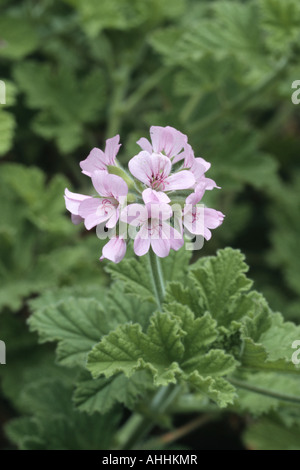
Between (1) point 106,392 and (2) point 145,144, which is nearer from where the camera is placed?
(2) point 145,144

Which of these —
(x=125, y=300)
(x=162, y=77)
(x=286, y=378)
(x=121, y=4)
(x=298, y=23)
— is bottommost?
(x=286, y=378)

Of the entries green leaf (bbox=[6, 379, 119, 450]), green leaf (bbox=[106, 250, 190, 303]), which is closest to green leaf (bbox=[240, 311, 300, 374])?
green leaf (bbox=[106, 250, 190, 303])

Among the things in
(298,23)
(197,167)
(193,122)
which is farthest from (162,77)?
(197,167)

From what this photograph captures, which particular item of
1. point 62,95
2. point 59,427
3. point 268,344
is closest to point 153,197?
point 268,344

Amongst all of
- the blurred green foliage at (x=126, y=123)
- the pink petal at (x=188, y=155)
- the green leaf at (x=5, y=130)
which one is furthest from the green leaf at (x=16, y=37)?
the pink petal at (x=188, y=155)

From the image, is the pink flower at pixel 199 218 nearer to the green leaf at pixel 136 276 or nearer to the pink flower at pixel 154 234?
the pink flower at pixel 154 234

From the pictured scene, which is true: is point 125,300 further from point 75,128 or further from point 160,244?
point 75,128

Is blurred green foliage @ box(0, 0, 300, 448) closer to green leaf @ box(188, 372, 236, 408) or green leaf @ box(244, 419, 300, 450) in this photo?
green leaf @ box(244, 419, 300, 450)

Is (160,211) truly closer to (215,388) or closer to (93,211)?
(93,211)
